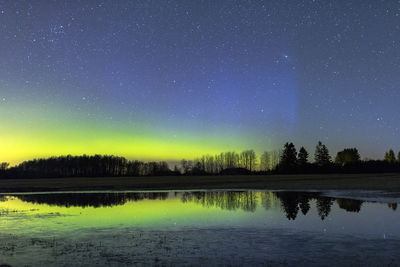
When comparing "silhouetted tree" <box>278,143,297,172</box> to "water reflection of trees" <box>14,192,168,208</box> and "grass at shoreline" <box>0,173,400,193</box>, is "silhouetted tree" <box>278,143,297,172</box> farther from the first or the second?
"water reflection of trees" <box>14,192,168,208</box>

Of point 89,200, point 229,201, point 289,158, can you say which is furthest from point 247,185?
point 289,158

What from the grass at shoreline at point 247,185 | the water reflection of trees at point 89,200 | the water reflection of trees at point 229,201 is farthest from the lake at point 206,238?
the grass at shoreline at point 247,185

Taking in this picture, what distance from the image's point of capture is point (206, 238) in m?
18.8

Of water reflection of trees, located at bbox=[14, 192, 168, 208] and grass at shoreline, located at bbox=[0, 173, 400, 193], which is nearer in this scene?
water reflection of trees, located at bbox=[14, 192, 168, 208]

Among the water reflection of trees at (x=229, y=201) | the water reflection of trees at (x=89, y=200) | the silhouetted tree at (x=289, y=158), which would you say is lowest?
the water reflection of trees at (x=89, y=200)

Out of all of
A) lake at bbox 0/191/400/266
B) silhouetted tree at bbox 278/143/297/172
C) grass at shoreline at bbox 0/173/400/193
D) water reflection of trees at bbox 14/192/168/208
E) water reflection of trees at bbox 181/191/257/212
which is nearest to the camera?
lake at bbox 0/191/400/266

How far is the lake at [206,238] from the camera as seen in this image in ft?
46.6

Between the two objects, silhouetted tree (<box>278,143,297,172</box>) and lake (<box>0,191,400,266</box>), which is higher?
silhouetted tree (<box>278,143,297,172</box>)

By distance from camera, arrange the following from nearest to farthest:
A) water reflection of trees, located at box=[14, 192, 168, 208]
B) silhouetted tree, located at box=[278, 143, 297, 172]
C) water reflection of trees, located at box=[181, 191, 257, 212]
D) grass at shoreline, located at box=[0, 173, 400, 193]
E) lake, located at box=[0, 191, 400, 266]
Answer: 1. lake, located at box=[0, 191, 400, 266]
2. water reflection of trees, located at box=[181, 191, 257, 212]
3. water reflection of trees, located at box=[14, 192, 168, 208]
4. grass at shoreline, located at box=[0, 173, 400, 193]
5. silhouetted tree, located at box=[278, 143, 297, 172]

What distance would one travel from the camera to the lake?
1421 cm

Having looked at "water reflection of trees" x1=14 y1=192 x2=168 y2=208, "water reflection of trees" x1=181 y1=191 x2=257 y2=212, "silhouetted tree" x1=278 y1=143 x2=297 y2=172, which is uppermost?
"silhouetted tree" x1=278 y1=143 x2=297 y2=172

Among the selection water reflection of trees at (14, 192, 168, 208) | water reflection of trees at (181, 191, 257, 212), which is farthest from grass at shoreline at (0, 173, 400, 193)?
water reflection of trees at (14, 192, 168, 208)

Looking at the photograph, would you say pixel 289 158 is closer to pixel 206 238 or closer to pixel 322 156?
pixel 322 156

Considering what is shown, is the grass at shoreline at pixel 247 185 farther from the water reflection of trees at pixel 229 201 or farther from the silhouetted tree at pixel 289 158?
the silhouetted tree at pixel 289 158
